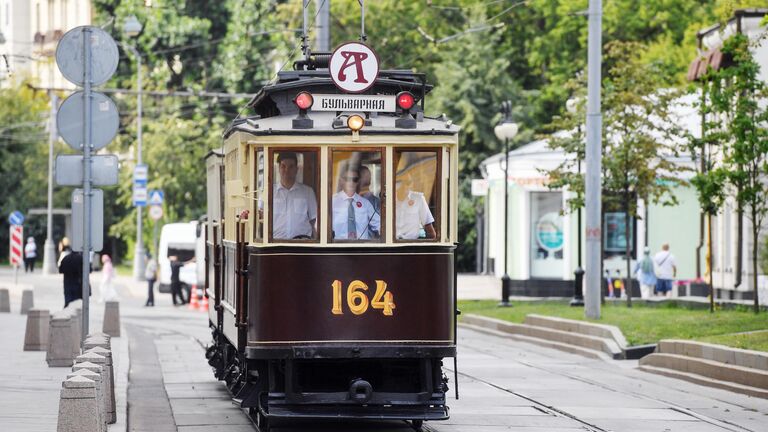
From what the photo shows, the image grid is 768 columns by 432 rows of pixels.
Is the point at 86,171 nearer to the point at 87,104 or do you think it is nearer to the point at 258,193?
the point at 87,104

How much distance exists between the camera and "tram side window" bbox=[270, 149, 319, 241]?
12664 mm

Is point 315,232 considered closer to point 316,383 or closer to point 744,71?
point 316,383

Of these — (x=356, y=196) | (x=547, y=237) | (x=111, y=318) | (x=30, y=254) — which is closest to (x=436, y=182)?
(x=356, y=196)

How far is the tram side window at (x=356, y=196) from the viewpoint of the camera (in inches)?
499

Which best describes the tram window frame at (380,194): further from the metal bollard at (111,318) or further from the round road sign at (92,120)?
the metal bollard at (111,318)

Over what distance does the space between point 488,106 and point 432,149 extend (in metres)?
44.3

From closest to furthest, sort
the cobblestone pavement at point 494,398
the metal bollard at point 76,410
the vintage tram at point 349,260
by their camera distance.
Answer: the metal bollard at point 76,410 → the vintage tram at point 349,260 → the cobblestone pavement at point 494,398

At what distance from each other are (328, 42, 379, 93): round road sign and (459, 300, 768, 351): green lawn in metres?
8.52

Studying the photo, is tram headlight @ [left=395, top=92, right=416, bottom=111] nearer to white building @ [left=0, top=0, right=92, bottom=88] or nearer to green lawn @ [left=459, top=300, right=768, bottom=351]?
green lawn @ [left=459, top=300, right=768, bottom=351]

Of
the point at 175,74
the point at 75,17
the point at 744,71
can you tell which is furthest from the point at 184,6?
the point at 744,71

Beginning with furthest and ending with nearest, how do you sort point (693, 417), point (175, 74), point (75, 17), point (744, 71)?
point (75, 17) < point (175, 74) < point (744, 71) < point (693, 417)

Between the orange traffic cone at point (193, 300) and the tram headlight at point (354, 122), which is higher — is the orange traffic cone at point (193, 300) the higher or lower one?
the lower one

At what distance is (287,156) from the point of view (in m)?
12.7

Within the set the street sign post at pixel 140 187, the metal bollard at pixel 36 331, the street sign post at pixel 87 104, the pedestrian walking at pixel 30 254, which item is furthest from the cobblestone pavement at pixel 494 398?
the pedestrian walking at pixel 30 254
